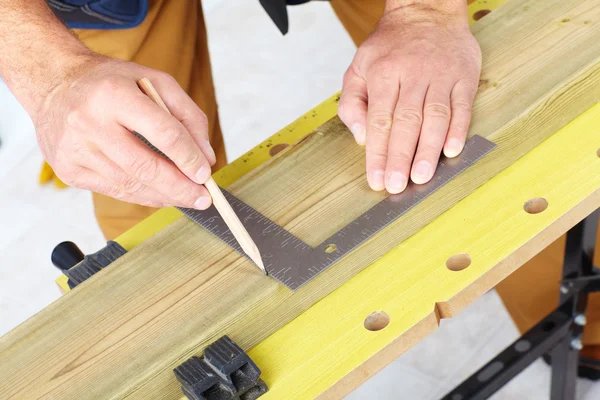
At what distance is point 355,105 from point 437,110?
20cm

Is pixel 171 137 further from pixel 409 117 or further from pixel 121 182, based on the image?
pixel 409 117

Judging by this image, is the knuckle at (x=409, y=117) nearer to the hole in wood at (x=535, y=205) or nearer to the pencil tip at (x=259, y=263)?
the hole in wood at (x=535, y=205)

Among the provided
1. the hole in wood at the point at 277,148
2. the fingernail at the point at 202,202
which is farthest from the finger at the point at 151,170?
the hole in wood at the point at 277,148

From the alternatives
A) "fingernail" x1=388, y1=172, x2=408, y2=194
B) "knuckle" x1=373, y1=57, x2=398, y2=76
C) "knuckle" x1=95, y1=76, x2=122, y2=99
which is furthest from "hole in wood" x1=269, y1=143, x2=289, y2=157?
"knuckle" x1=95, y1=76, x2=122, y2=99

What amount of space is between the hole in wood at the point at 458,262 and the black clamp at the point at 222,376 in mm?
404

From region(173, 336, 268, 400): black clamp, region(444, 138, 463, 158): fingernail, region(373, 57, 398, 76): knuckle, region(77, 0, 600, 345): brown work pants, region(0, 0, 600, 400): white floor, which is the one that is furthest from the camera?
region(0, 0, 600, 400): white floor

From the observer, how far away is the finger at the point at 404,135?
1.57m

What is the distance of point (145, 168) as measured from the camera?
147 centimetres

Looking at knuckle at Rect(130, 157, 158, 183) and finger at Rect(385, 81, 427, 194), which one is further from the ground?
knuckle at Rect(130, 157, 158, 183)

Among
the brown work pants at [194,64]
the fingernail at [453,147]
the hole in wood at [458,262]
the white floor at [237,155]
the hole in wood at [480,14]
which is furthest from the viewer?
the white floor at [237,155]

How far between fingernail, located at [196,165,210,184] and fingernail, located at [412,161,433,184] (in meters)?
0.42

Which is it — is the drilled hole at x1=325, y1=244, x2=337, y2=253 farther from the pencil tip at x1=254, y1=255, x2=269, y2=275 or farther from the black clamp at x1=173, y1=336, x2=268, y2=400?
the black clamp at x1=173, y1=336, x2=268, y2=400

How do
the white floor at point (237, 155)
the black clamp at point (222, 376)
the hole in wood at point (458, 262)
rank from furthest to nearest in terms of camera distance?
the white floor at point (237, 155), the hole in wood at point (458, 262), the black clamp at point (222, 376)

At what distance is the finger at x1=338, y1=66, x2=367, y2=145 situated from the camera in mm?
1700
